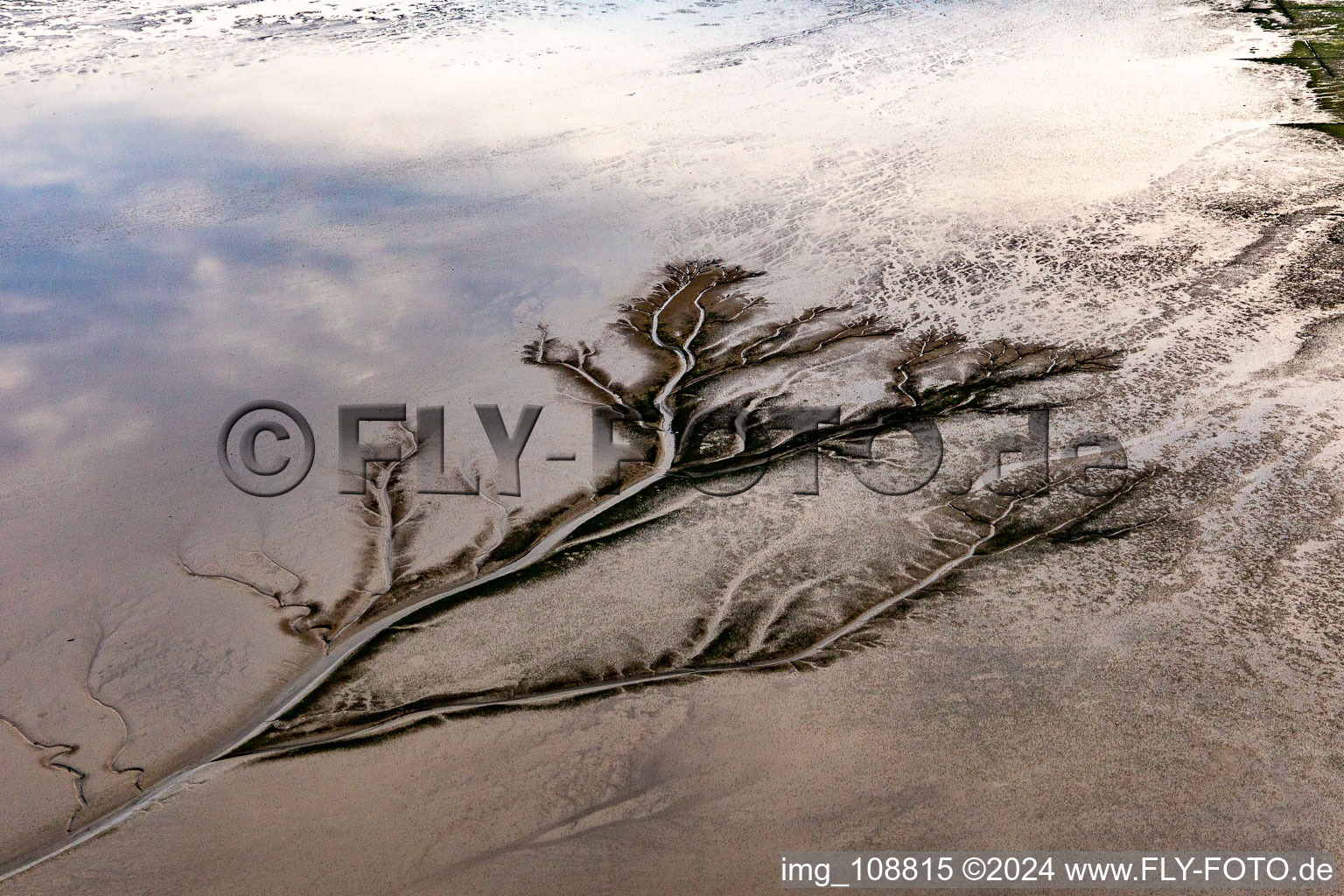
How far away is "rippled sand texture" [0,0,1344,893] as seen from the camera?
4203 mm

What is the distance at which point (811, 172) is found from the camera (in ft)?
32.8

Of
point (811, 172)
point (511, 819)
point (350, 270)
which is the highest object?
point (811, 172)

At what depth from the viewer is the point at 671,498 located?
5.93 meters

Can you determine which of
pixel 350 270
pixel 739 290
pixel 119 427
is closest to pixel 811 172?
pixel 739 290

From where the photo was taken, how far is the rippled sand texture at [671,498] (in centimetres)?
420

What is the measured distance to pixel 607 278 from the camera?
8289 millimetres

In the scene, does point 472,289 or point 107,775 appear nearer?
point 107,775

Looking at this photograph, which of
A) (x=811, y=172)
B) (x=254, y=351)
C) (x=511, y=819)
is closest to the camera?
(x=511, y=819)

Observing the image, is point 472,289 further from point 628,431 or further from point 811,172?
point 811,172

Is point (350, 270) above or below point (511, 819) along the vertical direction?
above

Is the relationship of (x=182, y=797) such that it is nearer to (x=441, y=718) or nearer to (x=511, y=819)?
(x=441, y=718)

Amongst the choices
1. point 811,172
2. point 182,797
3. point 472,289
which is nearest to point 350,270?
point 472,289

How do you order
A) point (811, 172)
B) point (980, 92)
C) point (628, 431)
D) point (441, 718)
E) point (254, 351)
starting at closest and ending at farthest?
1. point (441, 718)
2. point (628, 431)
3. point (254, 351)
4. point (811, 172)
5. point (980, 92)

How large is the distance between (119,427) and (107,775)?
2.94m
